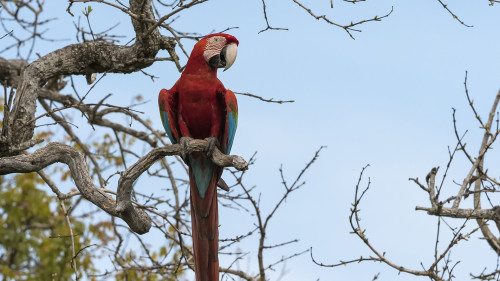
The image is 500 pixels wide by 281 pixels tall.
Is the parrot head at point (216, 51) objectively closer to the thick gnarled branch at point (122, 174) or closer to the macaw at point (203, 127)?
the macaw at point (203, 127)

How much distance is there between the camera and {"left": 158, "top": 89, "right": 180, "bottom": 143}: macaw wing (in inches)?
147

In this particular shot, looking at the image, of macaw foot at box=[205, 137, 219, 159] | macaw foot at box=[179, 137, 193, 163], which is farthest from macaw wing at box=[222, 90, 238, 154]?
macaw foot at box=[179, 137, 193, 163]

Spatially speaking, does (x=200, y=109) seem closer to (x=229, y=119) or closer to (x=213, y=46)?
(x=229, y=119)

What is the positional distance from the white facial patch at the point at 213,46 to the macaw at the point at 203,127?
0.01 metres

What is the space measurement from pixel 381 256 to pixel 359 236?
7.5 inches

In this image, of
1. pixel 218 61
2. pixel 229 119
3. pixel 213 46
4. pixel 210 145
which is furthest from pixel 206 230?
pixel 213 46

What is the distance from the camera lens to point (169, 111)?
3.74 m

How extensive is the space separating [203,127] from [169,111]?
0.75ft

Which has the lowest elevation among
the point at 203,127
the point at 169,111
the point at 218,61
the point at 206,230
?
the point at 206,230

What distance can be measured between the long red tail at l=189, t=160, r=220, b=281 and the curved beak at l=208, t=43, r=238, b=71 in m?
0.65

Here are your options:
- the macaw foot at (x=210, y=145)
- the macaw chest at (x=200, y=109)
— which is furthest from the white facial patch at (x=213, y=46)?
the macaw foot at (x=210, y=145)

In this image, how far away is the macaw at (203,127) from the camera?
3.68m

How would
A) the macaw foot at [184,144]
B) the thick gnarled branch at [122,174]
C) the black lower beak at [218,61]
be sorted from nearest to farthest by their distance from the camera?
the thick gnarled branch at [122,174], the macaw foot at [184,144], the black lower beak at [218,61]

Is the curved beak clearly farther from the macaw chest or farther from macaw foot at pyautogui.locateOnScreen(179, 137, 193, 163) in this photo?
macaw foot at pyautogui.locateOnScreen(179, 137, 193, 163)
